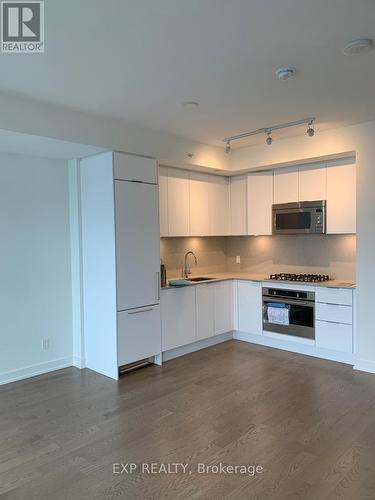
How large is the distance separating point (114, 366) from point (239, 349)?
5.95ft

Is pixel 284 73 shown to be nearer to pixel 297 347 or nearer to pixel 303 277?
pixel 303 277

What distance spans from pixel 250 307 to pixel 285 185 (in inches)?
68.6

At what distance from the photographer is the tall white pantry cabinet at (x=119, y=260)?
4.05 m

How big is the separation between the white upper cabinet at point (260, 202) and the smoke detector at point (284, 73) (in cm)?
248

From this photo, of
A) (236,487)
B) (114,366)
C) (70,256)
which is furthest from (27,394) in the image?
(236,487)

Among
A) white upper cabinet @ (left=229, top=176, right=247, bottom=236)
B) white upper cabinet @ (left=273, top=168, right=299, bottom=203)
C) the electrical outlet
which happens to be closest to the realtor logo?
the electrical outlet

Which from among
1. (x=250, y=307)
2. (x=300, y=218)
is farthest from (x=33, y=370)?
(x=300, y=218)

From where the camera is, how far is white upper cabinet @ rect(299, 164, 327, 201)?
4.75 m

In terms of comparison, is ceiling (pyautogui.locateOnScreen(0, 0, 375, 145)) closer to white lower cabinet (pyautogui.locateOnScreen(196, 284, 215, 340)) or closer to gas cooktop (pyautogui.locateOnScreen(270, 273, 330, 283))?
gas cooktop (pyautogui.locateOnScreen(270, 273, 330, 283))

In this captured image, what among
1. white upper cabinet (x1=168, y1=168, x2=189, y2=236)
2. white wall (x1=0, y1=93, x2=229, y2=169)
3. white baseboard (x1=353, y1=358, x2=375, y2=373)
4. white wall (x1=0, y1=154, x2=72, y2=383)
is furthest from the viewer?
white upper cabinet (x1=168, y1=168, x2=189, y2=236)

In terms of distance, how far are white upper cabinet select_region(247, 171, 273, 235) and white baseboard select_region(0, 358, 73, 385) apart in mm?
3044

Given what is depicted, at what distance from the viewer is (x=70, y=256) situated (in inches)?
178

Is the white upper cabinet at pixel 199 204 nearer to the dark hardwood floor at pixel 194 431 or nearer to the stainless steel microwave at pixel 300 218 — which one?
the stainless steel microwave at pixel 300 218

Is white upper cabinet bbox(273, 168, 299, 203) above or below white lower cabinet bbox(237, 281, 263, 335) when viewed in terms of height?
above
